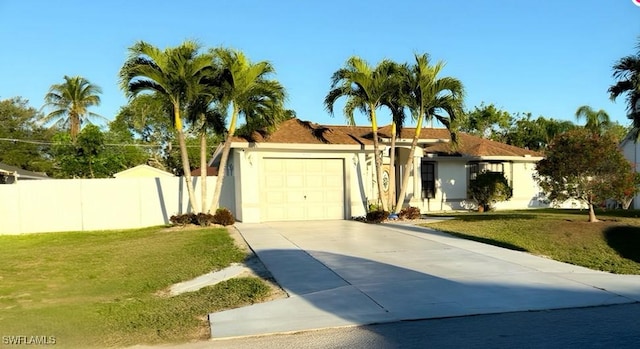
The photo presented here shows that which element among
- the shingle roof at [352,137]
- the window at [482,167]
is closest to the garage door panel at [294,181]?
the shingle roof at [352,137]

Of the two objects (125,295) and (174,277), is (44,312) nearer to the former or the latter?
(125,295)

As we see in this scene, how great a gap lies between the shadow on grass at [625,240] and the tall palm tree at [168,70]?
42.6 ft

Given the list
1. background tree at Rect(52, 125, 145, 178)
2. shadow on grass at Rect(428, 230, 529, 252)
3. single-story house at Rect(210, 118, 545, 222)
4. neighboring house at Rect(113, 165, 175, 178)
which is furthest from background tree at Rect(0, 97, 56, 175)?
shadow on grass at Rect(428, 230, 529, 252)

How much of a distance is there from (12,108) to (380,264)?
5406cm

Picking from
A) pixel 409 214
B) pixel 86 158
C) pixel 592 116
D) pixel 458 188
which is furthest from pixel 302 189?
pixel 592 116

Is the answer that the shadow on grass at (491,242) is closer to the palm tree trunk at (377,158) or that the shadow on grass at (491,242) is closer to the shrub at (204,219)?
the palm tree trunk at (377,158)

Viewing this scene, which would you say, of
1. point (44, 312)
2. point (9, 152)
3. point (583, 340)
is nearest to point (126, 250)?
point (44, 312)

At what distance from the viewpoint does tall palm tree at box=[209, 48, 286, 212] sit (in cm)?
1633

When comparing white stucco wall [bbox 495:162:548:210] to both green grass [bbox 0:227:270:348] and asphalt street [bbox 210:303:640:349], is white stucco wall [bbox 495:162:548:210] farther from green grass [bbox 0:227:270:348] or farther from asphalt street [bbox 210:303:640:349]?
asphalt street [bbox 210:303:640:349]

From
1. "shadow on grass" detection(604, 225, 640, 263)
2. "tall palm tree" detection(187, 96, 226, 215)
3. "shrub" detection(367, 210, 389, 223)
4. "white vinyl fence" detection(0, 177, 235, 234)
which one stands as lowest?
"shadow on grass" detection(604, 225, 640, 263)

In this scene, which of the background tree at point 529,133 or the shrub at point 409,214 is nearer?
the shrub at point 409,214
